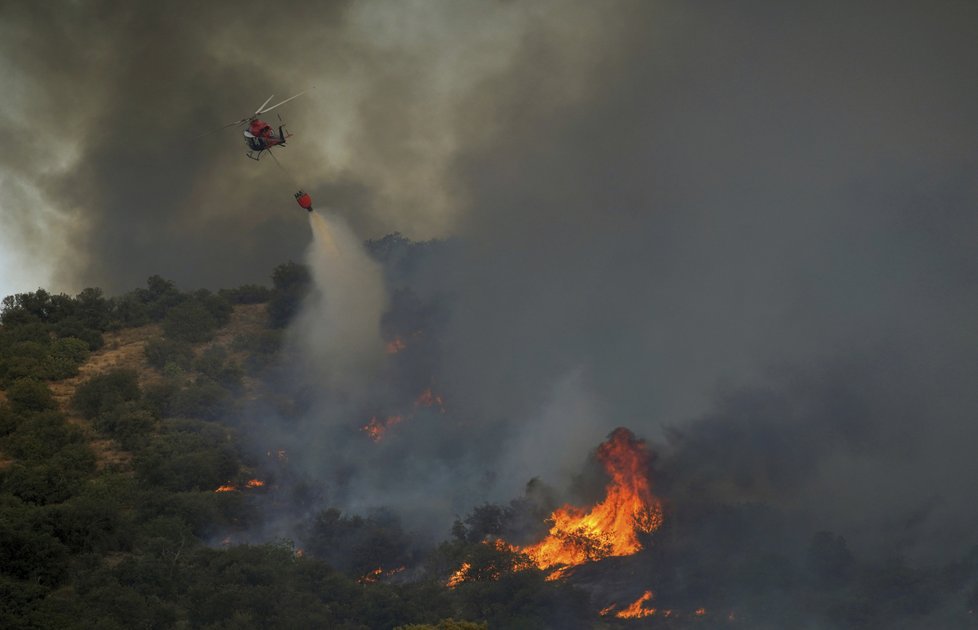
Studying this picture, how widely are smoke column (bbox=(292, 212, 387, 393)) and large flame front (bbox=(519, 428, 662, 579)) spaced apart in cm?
2882

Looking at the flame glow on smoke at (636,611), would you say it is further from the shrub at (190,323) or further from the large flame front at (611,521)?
the shrub at (190,323)

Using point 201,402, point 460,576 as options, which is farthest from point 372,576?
point 201,402

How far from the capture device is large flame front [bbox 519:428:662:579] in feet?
239

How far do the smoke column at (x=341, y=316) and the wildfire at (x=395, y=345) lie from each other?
0.82m

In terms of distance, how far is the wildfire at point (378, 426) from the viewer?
91.4 meters

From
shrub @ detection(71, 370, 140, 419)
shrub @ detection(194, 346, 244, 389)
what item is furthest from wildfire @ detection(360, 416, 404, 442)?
shrub @ detection(71, 370, 140, 419)

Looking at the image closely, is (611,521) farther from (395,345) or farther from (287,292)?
(287,292)

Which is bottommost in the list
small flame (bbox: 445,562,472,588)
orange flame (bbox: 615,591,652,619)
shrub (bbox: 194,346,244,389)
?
orange flame (bbox: 615,591,652,619)

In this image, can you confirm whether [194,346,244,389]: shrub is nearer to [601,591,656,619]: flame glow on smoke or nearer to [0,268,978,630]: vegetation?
[0,268,978,630]: vegetation

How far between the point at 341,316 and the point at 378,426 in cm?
1620

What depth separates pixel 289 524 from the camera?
76.8m

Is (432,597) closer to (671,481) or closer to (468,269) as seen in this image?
(671,481)

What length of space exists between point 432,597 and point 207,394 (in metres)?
34.9

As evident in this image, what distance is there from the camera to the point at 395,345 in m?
103
